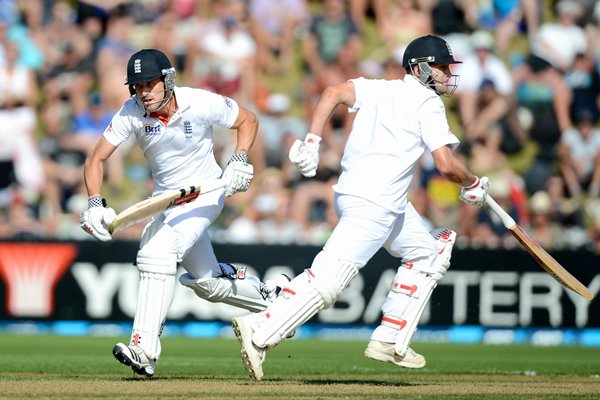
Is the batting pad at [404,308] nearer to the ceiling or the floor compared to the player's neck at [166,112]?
nearer to the floor

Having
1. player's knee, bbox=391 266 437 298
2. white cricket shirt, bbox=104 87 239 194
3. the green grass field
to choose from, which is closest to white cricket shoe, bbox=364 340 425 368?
the green grass field

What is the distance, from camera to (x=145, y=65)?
7340 mm

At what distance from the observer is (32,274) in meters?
12.8

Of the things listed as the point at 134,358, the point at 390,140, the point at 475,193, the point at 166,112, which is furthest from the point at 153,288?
the point at 475,193

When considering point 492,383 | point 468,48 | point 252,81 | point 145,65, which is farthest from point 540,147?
point 145,65

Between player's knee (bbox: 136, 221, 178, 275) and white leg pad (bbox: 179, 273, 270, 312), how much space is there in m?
0.52

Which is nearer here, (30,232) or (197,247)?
(197,247)

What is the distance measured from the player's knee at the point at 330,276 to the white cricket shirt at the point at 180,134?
112cm

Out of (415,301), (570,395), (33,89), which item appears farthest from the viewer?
(33,89)

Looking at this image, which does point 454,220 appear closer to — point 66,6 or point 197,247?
point 66,6

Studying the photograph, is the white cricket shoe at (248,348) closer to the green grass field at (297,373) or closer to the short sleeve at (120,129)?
the green grass field at (297,373)

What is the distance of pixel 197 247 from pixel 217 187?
0.44 meters

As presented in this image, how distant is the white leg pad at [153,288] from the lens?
735cm

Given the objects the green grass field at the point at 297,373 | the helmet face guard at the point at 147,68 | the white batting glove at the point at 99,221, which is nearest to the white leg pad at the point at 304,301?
the green grass field at the point at 297,373
